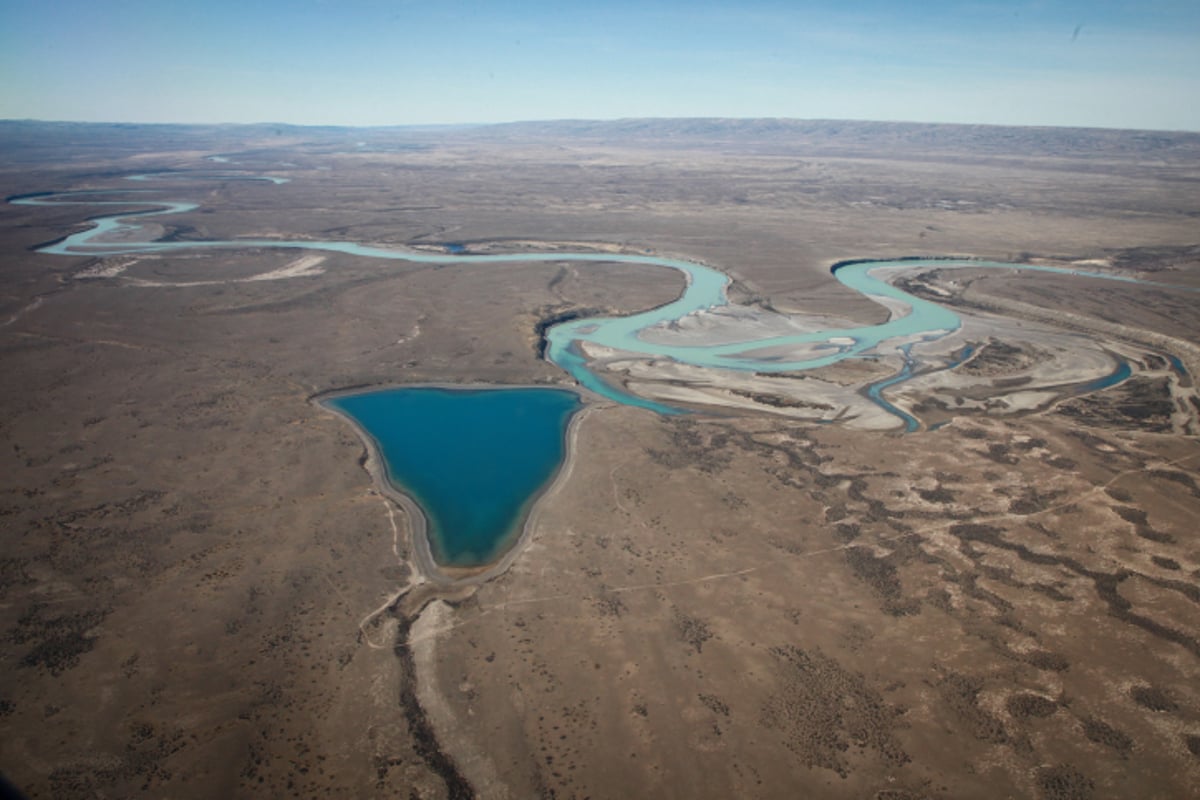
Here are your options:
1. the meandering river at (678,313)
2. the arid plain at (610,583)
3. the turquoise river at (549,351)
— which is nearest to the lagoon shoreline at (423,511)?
the turquoise river at (549,351)

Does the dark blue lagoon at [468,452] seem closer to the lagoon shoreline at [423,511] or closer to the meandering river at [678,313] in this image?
the lagoon shoreline at [423,511]

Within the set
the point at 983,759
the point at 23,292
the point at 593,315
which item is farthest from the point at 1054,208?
the point at 23,292

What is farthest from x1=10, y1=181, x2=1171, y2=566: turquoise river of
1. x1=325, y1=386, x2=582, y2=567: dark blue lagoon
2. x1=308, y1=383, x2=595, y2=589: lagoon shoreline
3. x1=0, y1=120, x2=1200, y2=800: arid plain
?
x1=0, y1=120, x2=1200, y2=800: arid plain

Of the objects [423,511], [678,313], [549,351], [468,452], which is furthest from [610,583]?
[678,313]

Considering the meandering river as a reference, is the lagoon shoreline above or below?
below

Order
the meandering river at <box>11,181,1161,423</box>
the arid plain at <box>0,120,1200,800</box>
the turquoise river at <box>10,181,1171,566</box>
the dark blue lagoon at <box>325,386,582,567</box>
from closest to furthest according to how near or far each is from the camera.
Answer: the arid plain at <box>0,120,1200,800</box>, the dark blue lagoon at <box>325,386,582,567</box>, the turquoise river at <box>10,181,1171,566</box>, the meandering river at <box>11,181,1161,423</box>

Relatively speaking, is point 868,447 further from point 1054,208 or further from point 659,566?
point 1054,208

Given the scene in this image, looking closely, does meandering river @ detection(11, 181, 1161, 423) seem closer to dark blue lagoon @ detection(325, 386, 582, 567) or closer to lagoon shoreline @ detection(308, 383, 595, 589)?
lagoon shoreline @ detection(308, 383, 595, 589)
